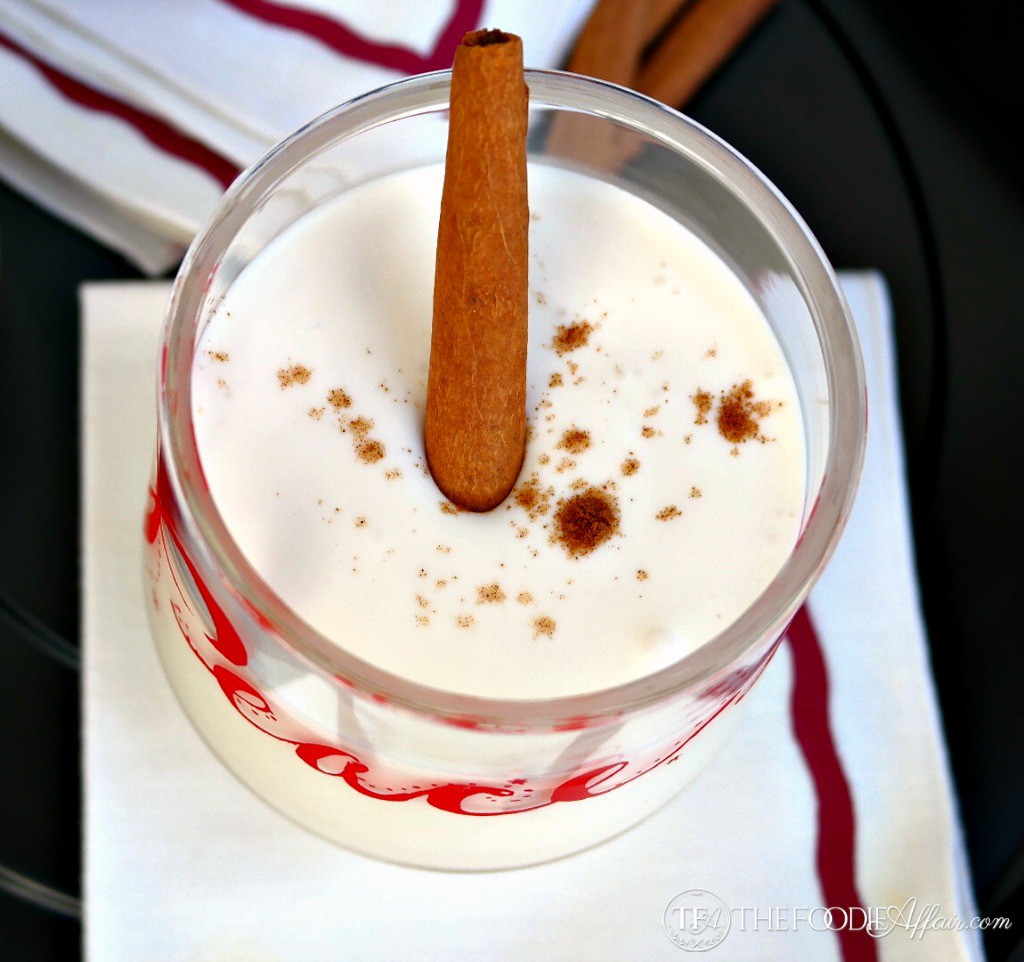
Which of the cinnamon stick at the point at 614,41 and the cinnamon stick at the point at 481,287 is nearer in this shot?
the cinnamon stick at the point at 481,287

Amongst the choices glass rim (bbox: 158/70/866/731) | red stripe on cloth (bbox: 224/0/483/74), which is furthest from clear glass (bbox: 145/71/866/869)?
red stripe on cloth (bbox: 224/0/483/74)

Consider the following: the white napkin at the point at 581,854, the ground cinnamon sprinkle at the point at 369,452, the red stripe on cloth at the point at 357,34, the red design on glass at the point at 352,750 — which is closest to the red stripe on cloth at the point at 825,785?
the white napkin at the point at 581,854

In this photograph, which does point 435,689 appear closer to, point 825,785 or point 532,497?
point 532,497

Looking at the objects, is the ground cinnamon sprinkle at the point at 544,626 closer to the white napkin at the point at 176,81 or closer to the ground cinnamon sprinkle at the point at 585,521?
the ground cinnamon sprinkle at the point at 585,521

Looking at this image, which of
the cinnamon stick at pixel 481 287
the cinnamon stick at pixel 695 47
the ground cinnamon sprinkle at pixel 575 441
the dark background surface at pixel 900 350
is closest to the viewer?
the cinnamon stick at pixel 481 287

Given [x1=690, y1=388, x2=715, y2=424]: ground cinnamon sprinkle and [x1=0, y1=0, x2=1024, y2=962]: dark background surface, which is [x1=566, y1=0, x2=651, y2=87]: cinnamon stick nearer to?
[x1=0, y1=0, x2=1024, y2=962]: dark background surface

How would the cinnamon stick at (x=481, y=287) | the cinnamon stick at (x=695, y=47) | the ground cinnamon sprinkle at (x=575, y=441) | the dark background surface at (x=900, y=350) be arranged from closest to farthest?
1. the cinnamon stick at (x=481, y=287)
2. the ground cinnamon sprinkle at (x=575, y=441)
3. the dark background surface at (x=900, y=350)
4. the cinnamon stick at (x=695, y=47)

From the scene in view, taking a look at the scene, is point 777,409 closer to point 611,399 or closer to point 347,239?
point 611,399

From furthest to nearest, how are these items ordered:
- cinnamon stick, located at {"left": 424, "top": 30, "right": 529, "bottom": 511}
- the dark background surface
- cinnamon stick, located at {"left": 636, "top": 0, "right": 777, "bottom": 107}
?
cinnamon stick, located at {"left": 636, "top": 0, "right": 777, "bottom": 107} < the dark background surface < cinnamon stick, located at {"left": 424, "top": 30, "right": 529, "bottom": 511}
